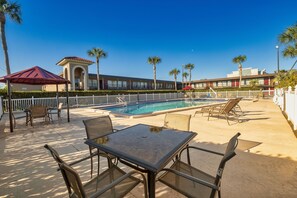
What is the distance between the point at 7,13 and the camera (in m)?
14.5

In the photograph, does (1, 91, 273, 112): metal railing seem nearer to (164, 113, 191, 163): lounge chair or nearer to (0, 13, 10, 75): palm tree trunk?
(0, 13, 10, 75): palm tree trunk

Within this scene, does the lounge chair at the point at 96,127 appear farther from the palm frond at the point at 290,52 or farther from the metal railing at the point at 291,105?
the palm frond at the point at 290,52

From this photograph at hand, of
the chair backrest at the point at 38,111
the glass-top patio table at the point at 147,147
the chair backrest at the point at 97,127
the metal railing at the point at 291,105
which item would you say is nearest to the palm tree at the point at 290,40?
the metal railing at the point at 291,105

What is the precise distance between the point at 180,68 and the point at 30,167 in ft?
139

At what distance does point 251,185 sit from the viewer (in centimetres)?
221

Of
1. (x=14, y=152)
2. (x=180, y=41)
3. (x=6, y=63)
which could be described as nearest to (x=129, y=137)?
(x=14, y=152)

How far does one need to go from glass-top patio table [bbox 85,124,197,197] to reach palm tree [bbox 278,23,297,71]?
14404 mm

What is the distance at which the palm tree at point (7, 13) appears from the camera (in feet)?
45.6

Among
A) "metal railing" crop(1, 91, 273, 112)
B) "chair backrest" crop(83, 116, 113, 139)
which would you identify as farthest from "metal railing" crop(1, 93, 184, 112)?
"chair backrest" crop(83, 116, 113, 139)

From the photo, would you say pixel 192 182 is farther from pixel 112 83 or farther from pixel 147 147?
pixel 112 83

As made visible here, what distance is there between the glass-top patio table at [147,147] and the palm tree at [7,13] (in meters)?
18.0

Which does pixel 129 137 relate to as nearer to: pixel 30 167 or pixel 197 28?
pixel 30 167

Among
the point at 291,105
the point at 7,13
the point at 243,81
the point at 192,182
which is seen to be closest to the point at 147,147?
the point at 192,182

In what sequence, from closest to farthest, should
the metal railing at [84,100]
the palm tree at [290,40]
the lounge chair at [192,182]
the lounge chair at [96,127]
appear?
1. the lounge chair at [192,182]
2. the lounge chair at [96,127]
3. the palm tree at [290,40]
4. the metal railing at [84,100]
